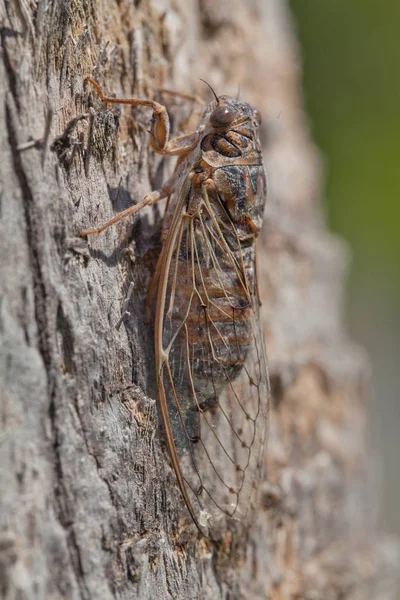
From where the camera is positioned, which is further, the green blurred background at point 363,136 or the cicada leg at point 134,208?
the green blurred background at point 363,136

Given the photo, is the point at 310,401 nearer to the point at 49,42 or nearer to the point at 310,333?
the point at 310,333

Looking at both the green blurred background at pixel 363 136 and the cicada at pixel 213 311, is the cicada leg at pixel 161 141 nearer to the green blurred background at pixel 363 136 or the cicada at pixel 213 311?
the cicada at pixel 213 311

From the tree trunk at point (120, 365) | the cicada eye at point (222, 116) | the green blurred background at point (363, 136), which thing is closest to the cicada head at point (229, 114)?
the cicada eye at point (222, 116)

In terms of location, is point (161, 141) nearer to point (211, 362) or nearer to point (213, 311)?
point (213, 311)

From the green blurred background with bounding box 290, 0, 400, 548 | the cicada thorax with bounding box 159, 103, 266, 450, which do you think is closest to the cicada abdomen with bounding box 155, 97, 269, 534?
the cicada thorax with bounding box 159, 103, 266, 450

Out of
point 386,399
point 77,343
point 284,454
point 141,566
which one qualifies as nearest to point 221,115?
point 77,343

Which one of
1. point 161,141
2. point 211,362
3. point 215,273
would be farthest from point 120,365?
point 161,141

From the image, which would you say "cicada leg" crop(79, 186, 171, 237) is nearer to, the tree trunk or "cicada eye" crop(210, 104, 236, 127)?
the tree trunk
